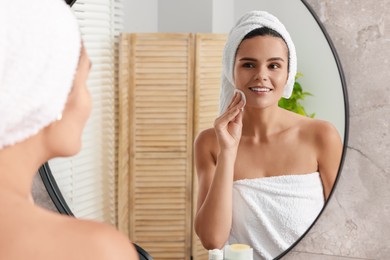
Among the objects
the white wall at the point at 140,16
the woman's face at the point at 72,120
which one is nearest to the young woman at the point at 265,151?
the white wall at the point at 140,16

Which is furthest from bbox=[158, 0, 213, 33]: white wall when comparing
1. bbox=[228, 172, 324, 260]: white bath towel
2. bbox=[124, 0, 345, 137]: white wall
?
bbox=[228, 172, 324, 260]: white bath towel

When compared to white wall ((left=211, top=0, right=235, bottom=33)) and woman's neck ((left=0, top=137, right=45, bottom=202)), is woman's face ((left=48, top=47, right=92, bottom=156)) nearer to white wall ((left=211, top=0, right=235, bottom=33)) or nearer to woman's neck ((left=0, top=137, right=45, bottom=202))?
woman's neck ((left=0, top=137, right=45, bottom=202))

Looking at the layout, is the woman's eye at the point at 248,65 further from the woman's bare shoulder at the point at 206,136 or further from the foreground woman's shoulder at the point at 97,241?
the foreground woman's shoulder at the point at 97,241

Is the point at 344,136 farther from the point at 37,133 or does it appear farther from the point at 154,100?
the point at 37,133

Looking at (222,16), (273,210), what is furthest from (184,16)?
(273,210)

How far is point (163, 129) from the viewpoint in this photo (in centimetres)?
144

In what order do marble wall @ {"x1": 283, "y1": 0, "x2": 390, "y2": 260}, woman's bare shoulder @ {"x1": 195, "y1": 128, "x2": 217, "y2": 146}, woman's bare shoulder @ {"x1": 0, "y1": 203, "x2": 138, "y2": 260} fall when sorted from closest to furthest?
woman's bare shoulder @ {"x1": 0, "y1": 203, "x2": 138, "y2": 260} < marble wall @ {"x1": 283, "y1": 0, "x2": 390, "y2": 260} < woman's bare shoulder @ {"x1": 195, "y1": 128, "x2": 217, "y2": 146}

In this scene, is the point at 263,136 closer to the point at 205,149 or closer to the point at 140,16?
the point at 205,149

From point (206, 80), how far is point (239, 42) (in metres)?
0.10

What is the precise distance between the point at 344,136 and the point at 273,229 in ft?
0.72

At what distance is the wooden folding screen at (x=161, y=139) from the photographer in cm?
142

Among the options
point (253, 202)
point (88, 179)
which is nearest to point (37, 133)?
point (253, 202)

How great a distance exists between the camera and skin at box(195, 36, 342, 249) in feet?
4.33

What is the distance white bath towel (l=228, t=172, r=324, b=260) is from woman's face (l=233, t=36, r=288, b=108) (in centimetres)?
15
